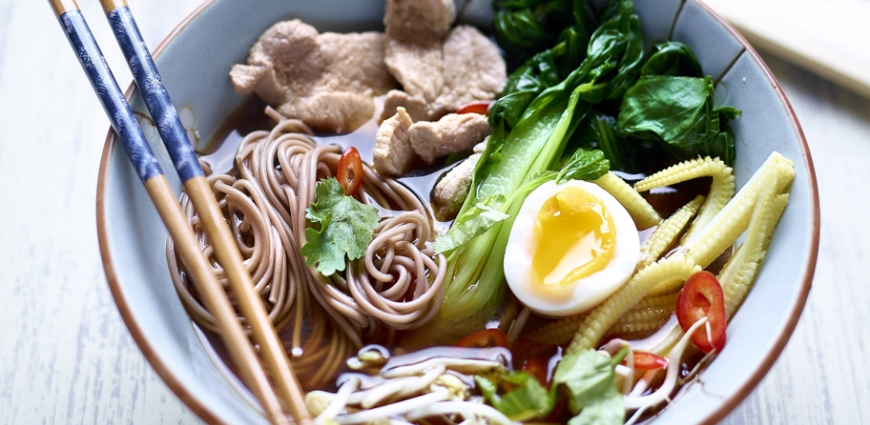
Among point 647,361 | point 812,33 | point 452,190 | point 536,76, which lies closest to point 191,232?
point 452,190

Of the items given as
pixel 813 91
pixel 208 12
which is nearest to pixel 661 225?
pixel 813 91

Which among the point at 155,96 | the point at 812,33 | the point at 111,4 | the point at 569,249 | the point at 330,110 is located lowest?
the point at 569,249

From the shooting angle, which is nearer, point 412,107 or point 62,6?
point 62,6

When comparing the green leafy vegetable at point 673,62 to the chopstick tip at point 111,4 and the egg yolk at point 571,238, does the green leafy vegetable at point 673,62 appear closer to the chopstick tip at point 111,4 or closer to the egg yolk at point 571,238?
the egg yolk at point 571,238

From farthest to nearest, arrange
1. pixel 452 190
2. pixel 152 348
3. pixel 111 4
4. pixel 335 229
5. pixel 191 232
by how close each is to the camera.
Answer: pixel 452 190
pixel 335 229
pixel 111 4
pixel 191 232
pixel 152 348

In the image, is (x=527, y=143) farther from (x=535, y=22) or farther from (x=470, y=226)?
(x=535, y=22)

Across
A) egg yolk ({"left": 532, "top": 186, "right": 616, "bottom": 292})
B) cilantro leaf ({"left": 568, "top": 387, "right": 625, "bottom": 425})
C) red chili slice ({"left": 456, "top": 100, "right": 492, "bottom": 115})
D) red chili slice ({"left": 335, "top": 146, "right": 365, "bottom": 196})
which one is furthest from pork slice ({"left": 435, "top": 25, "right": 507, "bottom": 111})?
cilantro leaf ({"left": 568, "top": 387, "right": 625, "bottom": 425})

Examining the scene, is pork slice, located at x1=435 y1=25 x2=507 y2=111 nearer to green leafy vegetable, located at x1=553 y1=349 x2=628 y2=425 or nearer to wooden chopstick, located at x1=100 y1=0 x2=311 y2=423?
wooden chopstick, located at x1=100 y1=0 x2=311 y2=423
